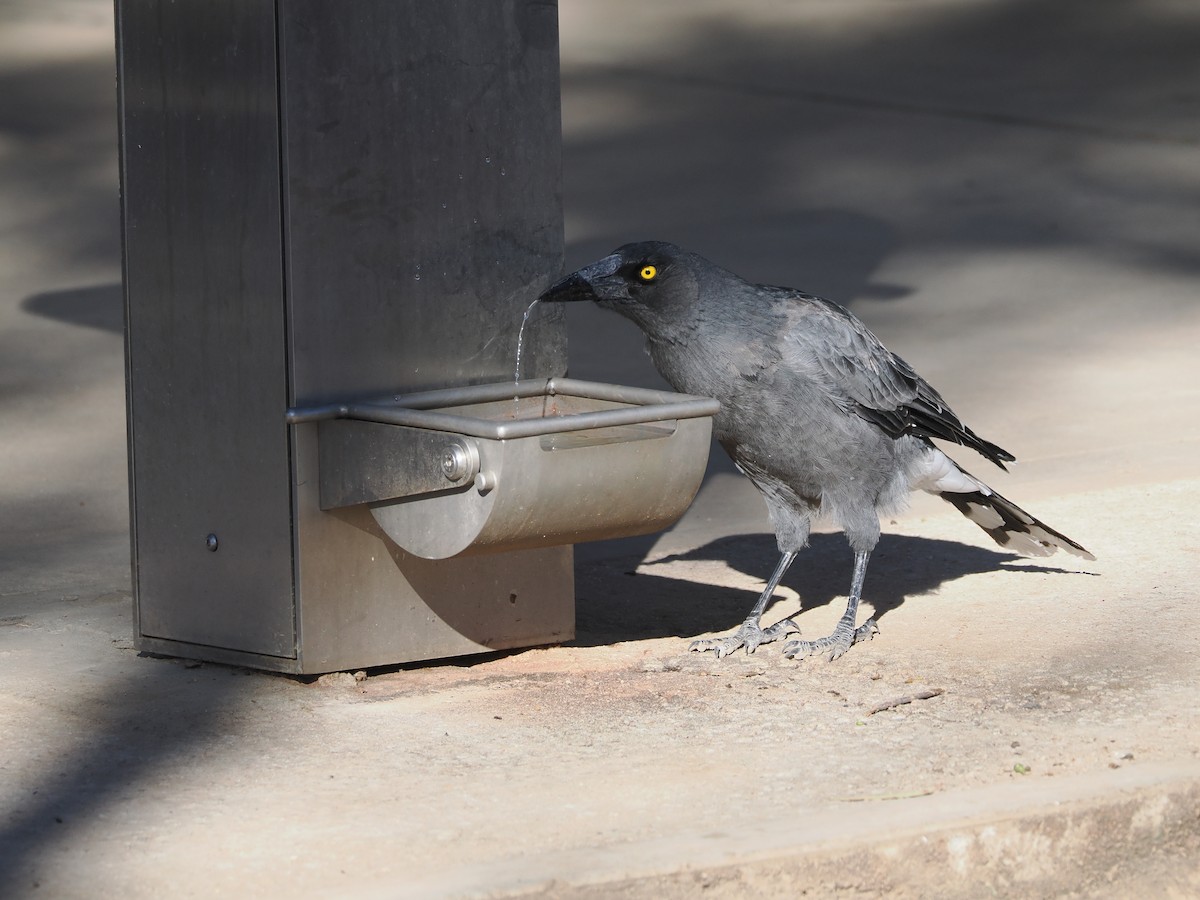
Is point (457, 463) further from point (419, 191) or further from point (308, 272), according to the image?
point (419, 191)

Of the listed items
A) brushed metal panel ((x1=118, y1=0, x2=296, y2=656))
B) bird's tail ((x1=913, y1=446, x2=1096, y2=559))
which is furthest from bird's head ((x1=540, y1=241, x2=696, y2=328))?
bird's tail ((x1=913, y1=446, x2=1096, y2=559))

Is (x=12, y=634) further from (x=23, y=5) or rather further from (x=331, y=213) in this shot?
(x=23, y=5)

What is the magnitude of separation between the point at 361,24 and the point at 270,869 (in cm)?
214

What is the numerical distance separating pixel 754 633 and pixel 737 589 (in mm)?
831

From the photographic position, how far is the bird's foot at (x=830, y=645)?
498 centimetres

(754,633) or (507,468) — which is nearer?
(507,468)

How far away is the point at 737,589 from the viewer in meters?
5.96

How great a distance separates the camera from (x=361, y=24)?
174 inches

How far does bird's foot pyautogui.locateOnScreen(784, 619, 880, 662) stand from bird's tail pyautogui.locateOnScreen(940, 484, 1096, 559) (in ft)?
2.51

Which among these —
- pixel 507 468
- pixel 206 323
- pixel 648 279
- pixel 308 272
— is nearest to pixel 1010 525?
pixel 648 279

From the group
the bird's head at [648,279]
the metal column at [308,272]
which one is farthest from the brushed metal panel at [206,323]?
the bird's head at [648,279]

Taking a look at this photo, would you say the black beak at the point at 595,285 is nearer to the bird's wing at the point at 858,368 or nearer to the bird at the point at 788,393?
the bird at the point at 788,393

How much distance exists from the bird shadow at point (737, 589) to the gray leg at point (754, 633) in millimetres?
335

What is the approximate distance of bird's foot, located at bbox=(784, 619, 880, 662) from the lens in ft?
16.3
